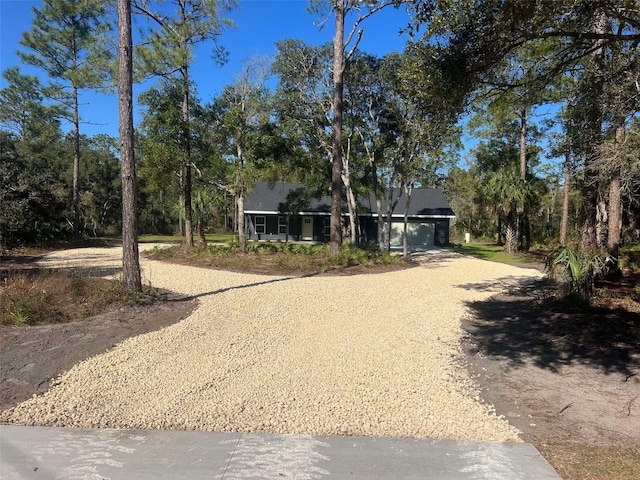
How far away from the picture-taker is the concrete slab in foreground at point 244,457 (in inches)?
109

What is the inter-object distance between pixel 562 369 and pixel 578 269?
12.1 feet

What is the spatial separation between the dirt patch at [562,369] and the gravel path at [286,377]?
29 cm

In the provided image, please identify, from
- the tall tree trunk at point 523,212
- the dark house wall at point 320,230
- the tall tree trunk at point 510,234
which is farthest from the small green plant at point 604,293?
the dark house wall at point 320,230

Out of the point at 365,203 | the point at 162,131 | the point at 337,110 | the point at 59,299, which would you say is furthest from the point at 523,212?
the point at 59,299

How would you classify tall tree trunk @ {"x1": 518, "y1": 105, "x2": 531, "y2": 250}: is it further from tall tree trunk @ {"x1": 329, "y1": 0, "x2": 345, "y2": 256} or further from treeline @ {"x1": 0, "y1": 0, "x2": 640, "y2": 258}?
tall tree trunk @ {"x1": 329, "y1": 0, "x2": 345, "y2": 256}

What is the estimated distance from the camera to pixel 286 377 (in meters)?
4.55

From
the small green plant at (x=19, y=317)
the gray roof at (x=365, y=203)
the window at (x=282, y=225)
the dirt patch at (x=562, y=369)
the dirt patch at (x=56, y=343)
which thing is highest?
the gray roof at (x=365, y=203)

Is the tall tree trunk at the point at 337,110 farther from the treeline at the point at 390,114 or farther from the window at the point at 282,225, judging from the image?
the window at the point at 282,225

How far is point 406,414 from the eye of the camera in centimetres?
375

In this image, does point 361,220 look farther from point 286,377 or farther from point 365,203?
point 286,377

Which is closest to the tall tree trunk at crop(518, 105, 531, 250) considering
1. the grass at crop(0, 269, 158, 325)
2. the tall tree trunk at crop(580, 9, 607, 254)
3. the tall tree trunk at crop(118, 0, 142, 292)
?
the tall tree trunk at crop(580, 9, 607, 254)

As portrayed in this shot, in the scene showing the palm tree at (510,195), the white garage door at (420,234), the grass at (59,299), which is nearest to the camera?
the grass at (59,299)

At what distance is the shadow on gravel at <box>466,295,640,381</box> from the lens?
5258mm

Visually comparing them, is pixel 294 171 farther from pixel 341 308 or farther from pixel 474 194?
pixel 474 194
